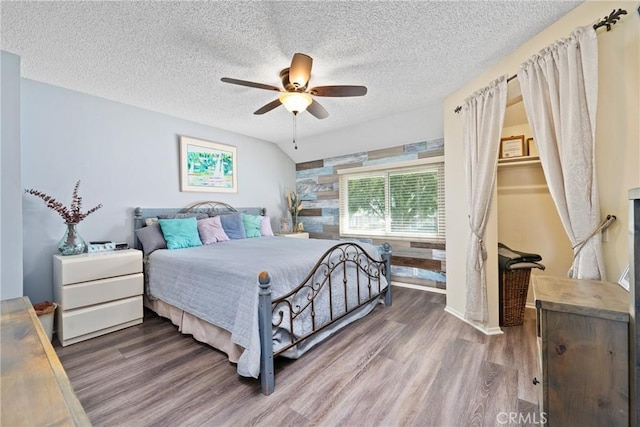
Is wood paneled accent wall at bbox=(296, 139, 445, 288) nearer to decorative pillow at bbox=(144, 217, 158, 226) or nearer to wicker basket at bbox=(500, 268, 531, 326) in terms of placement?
wicker basket at bbox=(500, 268, 531, 326)

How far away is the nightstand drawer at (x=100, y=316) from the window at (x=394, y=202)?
3.24m

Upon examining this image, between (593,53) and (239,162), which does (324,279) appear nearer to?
(593,53)

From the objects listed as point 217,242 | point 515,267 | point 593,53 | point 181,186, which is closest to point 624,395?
point 515,267

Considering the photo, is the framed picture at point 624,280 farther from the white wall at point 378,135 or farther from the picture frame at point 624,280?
the white wall at point 378,135

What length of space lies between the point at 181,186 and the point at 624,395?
436 cm

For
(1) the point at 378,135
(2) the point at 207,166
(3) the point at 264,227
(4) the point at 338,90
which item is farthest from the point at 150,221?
(1) the point at 378,135

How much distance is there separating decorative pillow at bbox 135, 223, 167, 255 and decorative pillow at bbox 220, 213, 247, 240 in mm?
873

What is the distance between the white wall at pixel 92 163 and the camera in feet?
8.40

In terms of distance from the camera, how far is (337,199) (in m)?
4.85

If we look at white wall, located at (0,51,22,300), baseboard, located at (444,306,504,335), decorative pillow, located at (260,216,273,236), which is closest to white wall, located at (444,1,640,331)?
baseboard, located at (444,306,504,335)

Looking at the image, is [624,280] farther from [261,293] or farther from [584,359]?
[261,293]

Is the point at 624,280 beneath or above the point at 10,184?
beneath

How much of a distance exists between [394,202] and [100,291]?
387cm

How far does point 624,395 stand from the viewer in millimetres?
1025
